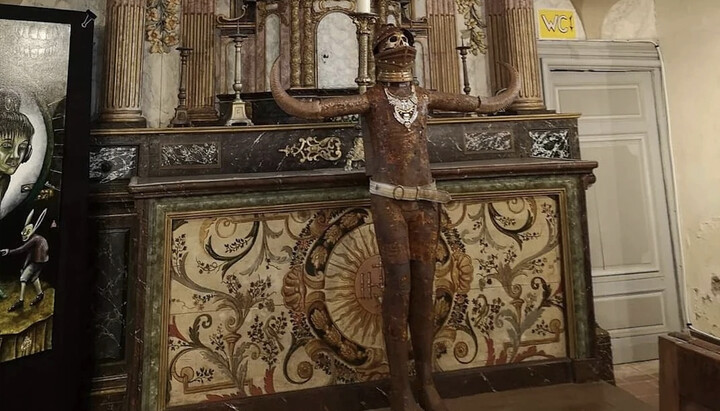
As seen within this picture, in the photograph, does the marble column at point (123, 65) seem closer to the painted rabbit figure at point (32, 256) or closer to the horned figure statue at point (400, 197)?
the painted rabbit figure at point (32, 256)

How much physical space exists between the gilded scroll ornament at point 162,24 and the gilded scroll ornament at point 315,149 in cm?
134

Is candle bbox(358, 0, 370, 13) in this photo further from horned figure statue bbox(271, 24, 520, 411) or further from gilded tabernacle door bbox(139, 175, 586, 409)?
gilded tabernacle door bbox(139, 175, 586, 409)

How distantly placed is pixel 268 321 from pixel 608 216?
2.93 m

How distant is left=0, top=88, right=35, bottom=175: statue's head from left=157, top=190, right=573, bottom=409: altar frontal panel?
89 cm

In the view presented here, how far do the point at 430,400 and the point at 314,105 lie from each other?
1.28m

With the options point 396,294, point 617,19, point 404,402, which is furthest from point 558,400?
point 617,19

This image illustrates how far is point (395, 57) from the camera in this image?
1865 mm

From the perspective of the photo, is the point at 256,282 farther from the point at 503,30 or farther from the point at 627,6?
the point at 627,6

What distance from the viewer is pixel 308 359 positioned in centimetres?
214

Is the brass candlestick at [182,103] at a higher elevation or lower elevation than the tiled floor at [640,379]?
higher

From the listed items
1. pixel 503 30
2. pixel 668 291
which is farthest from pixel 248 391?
pixel 668 291

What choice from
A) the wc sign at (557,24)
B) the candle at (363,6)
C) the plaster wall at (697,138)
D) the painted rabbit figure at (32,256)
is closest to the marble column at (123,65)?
the painted rabbit figure at (32,256)

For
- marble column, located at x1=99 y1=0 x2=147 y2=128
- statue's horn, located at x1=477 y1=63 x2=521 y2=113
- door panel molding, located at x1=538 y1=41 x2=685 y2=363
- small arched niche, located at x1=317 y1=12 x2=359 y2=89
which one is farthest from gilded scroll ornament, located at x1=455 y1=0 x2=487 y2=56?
marble column, located at x1=99 y1=0 x2=147 y2=128

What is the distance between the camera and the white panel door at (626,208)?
361 cm
